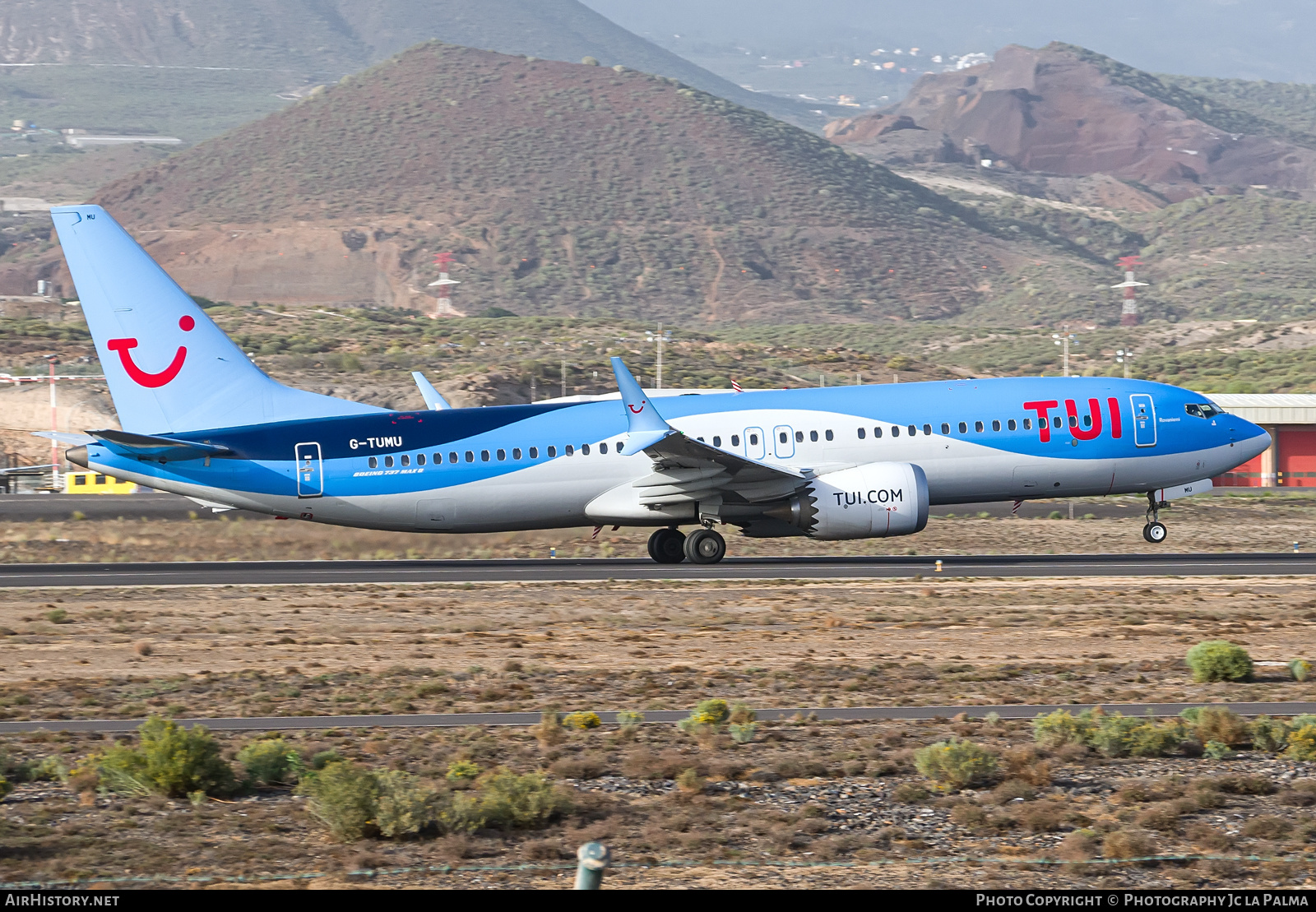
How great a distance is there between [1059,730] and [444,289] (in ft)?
531

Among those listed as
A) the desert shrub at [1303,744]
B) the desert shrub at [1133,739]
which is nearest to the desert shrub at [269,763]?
the desert shrub at [1133,739]

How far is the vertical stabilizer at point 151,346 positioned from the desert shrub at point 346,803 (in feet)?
70.9

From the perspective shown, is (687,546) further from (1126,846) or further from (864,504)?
(1126,846)

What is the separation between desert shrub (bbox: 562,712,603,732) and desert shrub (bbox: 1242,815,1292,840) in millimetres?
7472

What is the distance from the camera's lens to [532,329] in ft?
398

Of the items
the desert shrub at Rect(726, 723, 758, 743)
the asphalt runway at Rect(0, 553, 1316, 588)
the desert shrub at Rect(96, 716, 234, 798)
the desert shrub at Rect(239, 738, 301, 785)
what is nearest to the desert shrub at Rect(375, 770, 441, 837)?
the desert shrub at Rect(239, 738, 301, 785)

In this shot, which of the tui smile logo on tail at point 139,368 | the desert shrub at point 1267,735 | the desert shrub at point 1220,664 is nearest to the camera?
the desert shrub at point 1267,735

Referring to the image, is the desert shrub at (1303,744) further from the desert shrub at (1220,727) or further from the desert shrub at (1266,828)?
the desert shrub at (1266,828)

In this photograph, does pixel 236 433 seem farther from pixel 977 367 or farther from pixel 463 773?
pixel 977 367

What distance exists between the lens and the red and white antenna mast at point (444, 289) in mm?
169375

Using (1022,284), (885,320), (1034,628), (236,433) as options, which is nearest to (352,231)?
(885,320)

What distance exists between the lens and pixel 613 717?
18.4m

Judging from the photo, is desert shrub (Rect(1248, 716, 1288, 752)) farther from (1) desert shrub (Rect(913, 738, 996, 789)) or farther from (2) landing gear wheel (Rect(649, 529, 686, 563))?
(2) landing gear wheel (Rect(649, 529, 686, 563))

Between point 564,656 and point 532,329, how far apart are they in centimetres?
9958
